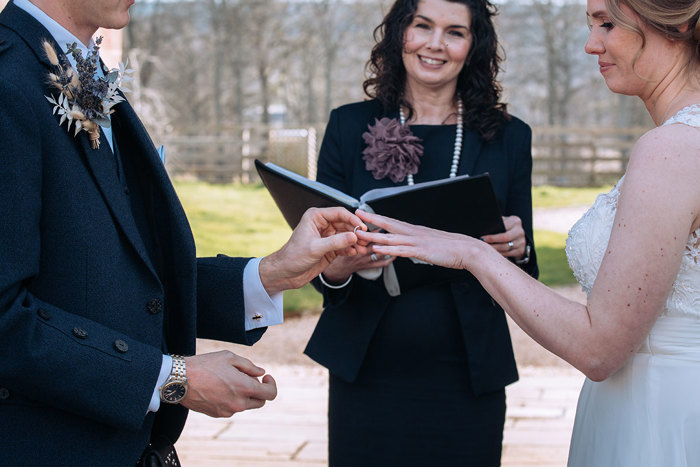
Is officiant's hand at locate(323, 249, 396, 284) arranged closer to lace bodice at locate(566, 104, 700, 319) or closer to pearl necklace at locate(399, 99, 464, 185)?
pearl necklace at locate(399, 99, 464, 185)

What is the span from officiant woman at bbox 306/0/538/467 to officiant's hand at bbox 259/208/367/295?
42 centimetres

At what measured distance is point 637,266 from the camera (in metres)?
1.83

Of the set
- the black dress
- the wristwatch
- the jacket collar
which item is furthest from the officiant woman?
the jacket collar

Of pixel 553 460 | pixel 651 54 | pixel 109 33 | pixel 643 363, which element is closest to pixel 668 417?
pixel 643 363

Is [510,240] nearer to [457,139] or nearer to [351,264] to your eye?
[457,139]

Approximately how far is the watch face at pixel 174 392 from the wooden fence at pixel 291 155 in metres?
17.8

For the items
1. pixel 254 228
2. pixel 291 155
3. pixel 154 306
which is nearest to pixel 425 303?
pixel 154 306

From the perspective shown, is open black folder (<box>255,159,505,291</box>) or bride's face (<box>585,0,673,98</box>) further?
open black folder (<box>255,159,505,291</box>)

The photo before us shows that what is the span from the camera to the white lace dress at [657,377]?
2.04 metres

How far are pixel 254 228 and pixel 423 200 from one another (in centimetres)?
974

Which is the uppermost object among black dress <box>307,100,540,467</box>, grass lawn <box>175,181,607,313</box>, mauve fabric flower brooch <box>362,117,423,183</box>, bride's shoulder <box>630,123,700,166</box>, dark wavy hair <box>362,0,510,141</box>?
dark wavy hair <box>362,0,510,141</box>

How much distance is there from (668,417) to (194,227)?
33.8 ft

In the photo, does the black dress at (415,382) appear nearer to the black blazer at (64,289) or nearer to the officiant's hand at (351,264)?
the officiant's hand at (351,264)

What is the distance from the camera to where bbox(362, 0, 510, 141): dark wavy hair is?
3.15 m
